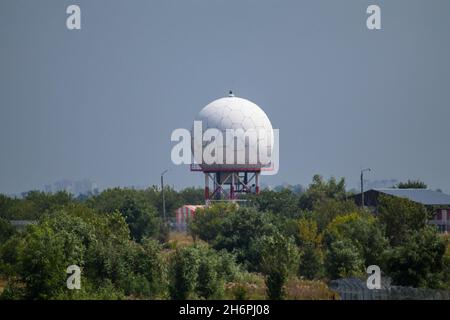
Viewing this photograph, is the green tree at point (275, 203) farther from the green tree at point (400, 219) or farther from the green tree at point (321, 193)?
the green tree at point (400, 219)

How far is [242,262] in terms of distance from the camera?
213 feet

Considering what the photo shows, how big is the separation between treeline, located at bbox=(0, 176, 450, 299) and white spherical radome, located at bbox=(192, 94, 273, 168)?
19.8m

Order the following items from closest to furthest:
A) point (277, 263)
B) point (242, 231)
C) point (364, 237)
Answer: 1. point (277, 263)
2. point (364, 237)
3. point (242, 231)

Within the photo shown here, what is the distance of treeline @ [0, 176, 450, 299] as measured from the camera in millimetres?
48344

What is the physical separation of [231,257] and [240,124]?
119 ft

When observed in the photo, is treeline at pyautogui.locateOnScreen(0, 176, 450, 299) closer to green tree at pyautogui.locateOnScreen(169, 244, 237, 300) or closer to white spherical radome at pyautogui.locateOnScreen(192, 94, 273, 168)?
green tree at pyautogui.locateOnScreen(169, 244, 237, 300)

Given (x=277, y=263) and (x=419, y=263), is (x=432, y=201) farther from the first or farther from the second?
(x=277, y=263)

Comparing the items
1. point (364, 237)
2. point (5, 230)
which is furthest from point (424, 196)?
point (5, 230)

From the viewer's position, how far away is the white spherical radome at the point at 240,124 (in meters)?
97.2

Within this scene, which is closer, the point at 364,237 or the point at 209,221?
the point at 364,237

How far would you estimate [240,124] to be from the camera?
98.1m

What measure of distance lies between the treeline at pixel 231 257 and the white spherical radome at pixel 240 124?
64.8 ft

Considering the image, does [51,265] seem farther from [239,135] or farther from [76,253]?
[239,135]
